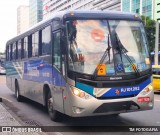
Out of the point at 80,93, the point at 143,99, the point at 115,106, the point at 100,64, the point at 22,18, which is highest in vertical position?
the point at 22,18

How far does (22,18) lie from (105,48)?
181 metres

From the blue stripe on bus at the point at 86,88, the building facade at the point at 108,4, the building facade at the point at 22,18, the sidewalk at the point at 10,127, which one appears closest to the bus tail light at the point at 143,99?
the blue stripe on bus at the point at 86,88

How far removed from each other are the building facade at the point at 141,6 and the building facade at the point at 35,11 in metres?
65.1

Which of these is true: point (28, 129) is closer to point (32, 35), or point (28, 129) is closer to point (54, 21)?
point (54, 21)

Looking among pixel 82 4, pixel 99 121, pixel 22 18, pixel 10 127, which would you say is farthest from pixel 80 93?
pixel 22 18

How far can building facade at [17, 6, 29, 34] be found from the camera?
185 m

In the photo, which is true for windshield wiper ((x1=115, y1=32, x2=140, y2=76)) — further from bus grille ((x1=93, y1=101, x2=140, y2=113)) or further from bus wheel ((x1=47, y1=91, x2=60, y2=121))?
bus wheel ((x1=47, y1=91, x2=60, y2=121))

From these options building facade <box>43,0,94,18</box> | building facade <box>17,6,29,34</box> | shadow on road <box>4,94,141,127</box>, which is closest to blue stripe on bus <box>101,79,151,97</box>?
shadow on road <box>4,94,141,127</box>

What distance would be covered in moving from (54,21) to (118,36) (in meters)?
1.98

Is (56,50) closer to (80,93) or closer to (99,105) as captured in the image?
(80,93)

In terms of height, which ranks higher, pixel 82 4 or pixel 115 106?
pixel 82 4

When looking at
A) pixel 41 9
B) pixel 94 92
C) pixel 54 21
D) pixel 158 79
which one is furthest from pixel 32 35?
pixel 41 9

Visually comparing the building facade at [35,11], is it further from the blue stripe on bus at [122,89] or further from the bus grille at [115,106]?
the bus grille at [115,106]

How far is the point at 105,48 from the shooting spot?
29.2ft
